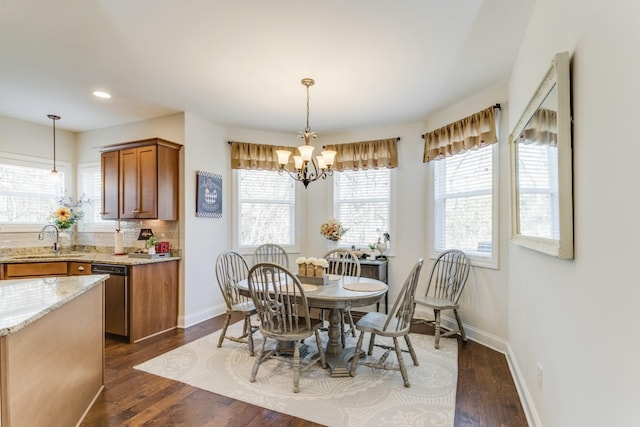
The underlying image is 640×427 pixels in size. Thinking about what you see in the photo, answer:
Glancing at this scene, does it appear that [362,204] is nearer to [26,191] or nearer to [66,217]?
[66,217]

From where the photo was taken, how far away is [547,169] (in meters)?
1.76

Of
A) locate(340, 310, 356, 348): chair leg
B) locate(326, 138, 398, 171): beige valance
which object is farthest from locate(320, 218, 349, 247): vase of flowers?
locate(340, 310, 356, 348): chair leg

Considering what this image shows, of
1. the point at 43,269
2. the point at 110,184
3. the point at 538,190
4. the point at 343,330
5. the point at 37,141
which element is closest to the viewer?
the point at 538,190

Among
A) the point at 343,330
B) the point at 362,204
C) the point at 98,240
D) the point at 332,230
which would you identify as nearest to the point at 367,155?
the point at 362,204

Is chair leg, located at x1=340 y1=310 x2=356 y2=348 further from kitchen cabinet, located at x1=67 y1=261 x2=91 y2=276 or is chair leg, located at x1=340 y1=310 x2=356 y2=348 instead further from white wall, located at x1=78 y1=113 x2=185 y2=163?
kitchen cabinet, located at x1=67 y1=261 x2=91 y2=276

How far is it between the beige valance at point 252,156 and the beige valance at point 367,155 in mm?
893

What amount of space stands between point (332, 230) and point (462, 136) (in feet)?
6.68

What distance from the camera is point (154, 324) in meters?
3.79

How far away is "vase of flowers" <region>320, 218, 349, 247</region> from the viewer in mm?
4590

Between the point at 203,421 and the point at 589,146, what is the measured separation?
2624 mm

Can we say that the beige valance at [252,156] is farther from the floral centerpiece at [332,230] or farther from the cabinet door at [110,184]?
the cabinet door at [110,184]

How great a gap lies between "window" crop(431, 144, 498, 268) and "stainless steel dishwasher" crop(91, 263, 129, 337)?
3708 millimetres

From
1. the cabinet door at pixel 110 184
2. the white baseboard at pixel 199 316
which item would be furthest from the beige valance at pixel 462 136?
the cabinet door at pixel 110 184

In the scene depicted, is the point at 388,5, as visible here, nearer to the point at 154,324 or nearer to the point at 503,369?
the point at 503,369
